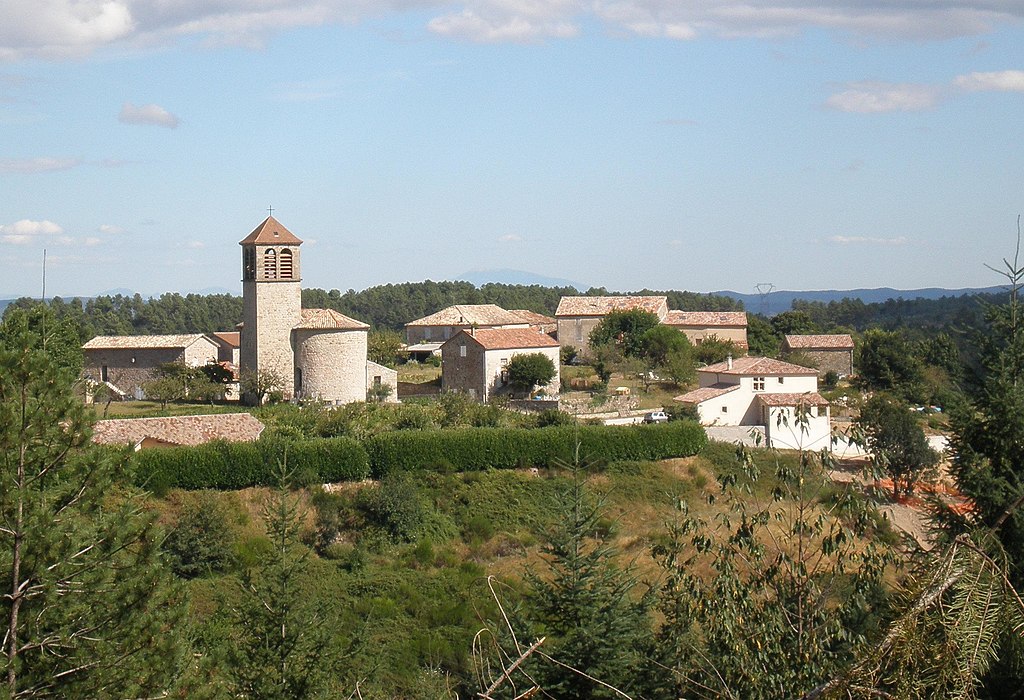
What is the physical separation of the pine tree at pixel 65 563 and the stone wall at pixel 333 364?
1130 inches

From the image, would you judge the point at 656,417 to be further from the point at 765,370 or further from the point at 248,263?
the point at 248,263

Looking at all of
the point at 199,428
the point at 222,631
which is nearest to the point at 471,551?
the point at 199,428

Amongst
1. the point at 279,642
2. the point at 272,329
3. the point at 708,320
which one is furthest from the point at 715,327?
the point at 279,642

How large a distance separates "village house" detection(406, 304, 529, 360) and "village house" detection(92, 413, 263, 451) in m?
23.1

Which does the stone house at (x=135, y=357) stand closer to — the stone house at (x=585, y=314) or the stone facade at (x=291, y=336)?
the stone facade at (x=291, y=336)

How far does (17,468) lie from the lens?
10156 millimetres

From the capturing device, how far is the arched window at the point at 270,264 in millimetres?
41162

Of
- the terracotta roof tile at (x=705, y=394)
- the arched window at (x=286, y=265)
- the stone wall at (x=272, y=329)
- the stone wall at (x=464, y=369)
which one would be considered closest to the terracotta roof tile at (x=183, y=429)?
the stone wall at (x=272, y=329)

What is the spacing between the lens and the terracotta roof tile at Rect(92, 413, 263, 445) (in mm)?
29064

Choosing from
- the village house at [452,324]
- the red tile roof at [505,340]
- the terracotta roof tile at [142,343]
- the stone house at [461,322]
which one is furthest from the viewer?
the village house at [452,324]

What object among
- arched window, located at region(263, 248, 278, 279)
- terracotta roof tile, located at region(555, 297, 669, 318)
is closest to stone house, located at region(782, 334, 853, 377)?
terracotta roof tile, located at region(555, 297, 669, 318)

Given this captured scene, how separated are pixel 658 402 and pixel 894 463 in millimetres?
12266

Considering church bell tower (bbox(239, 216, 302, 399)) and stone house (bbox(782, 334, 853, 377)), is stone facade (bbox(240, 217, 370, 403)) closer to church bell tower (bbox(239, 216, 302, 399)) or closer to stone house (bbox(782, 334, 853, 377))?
church bell tower (bbox(239, 216, 302, 399))

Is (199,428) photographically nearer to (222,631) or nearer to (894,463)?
(222,631)
